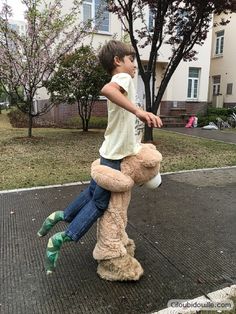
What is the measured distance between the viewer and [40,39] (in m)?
10.4

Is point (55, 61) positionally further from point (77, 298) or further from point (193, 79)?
point (193, 79)

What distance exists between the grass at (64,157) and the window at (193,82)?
33.5 feet

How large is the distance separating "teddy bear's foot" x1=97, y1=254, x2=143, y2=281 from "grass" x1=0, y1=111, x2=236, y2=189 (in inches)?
123

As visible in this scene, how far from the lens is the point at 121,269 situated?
2.84m

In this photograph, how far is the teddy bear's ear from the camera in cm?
271

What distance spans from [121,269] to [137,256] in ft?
A: 1.64

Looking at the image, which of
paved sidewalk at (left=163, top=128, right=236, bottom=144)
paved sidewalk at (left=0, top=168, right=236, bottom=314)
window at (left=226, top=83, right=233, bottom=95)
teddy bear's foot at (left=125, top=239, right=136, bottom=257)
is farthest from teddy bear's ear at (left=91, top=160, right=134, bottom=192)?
window at (left=226, top=83, right=233, bottom=95)

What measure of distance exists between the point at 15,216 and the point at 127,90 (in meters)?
2.47

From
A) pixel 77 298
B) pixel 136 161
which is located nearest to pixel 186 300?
pixel 77 298

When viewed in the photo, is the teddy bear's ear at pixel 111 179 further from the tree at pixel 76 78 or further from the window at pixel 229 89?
the window at pixel 229 89

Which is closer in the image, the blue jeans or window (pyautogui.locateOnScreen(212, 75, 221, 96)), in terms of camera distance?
the blue jeans

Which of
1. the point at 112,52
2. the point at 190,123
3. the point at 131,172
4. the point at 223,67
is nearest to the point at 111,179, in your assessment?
the point at 131,172

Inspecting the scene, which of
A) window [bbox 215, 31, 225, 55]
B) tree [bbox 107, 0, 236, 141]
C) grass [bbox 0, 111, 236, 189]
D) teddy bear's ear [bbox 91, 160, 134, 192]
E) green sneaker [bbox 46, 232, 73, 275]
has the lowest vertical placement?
grass [bbox 0, 111, 236, 189]

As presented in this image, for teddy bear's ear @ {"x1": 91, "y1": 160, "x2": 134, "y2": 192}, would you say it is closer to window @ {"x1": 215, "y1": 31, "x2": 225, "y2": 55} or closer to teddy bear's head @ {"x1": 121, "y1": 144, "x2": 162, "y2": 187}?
teddy bear's head @ {"x1": 121, "y1": 144, "x2": 162, "y2": 187}
